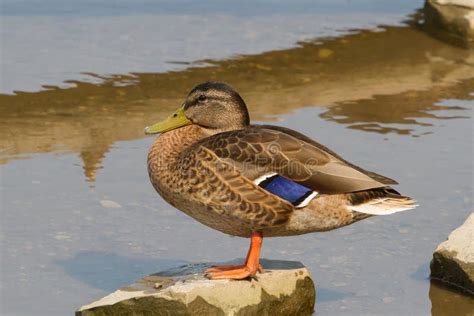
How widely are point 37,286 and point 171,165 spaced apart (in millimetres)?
1008

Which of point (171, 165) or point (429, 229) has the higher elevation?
point (171, 165)

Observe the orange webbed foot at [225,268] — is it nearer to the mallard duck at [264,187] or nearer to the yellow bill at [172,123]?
the mallard duck at [264,187]

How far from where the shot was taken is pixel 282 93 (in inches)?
433

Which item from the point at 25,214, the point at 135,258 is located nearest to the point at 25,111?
the point at 25,214

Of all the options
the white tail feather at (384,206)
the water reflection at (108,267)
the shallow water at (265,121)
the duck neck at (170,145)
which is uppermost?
the duck neck at (170,145)

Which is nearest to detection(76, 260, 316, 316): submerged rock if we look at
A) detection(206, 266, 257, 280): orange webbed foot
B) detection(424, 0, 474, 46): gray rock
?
detection(206, 266, 257, 280): orange webbed foot

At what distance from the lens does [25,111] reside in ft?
33.6

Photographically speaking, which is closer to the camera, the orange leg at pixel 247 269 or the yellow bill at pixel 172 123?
the orange leg at pixel 247 269

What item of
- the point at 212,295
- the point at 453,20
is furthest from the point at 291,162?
the point at 453,20

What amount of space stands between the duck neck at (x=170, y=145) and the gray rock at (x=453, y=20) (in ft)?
21.3

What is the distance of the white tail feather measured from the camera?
647cm

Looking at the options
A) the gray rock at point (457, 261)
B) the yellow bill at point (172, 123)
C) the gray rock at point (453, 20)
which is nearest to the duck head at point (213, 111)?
the yellow bill at point (172, 123)

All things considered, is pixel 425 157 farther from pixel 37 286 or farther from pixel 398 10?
pixel 398 10

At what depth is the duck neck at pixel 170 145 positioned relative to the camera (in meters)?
6.68
